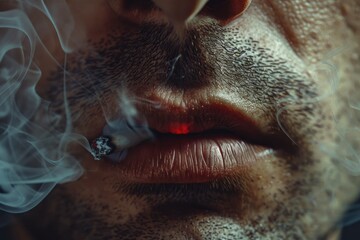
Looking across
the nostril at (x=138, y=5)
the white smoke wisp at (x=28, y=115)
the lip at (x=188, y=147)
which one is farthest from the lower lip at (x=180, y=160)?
the nostril at (x=138, y=5)

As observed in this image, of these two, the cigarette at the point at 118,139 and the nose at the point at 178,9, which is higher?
the nose at the point at 178,9

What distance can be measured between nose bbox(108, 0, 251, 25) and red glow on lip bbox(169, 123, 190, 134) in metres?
0.17

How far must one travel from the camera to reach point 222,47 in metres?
0.80

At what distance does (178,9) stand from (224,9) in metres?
0.10

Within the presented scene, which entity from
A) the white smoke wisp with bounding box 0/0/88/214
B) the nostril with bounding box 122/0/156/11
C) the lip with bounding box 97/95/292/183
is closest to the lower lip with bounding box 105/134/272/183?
the lip with bounding box 97/95/292/183

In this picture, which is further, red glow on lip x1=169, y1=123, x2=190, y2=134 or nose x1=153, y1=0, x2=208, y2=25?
red glow on lip x1=169, y1=123, x2=190, y2=134

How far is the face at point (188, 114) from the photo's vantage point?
79cm

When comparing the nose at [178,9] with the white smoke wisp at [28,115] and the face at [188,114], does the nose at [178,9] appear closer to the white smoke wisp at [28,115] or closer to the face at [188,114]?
the face at [188,114]

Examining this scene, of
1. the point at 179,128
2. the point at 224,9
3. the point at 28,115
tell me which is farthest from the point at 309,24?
the point at 28,115

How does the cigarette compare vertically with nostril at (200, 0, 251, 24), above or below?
below

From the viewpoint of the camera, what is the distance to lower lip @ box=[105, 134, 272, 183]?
82 cm

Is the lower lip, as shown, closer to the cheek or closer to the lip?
the lip

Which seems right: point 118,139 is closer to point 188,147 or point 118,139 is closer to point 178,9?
point 188,147

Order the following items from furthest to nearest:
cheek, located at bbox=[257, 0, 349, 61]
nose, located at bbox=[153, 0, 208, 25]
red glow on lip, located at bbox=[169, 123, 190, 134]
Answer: cheek, located at bbox=[257, 0, 349, 61], red glow on lip, located at bbox=[169, 123, 190, 134], nose, located at bbox=[153, 0, 208, 25]
